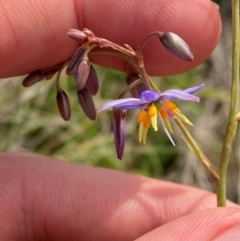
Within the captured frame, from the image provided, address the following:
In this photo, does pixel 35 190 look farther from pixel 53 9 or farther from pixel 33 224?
pixel 53 9

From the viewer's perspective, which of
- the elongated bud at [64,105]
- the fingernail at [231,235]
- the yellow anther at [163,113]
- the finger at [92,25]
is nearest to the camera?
the fingernail at [231,235]

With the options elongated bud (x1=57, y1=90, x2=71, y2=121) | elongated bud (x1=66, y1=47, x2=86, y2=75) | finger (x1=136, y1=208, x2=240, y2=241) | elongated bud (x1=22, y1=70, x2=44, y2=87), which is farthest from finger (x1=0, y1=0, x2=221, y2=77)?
finger (x1=136, y1=208, x2=240, y2=241)

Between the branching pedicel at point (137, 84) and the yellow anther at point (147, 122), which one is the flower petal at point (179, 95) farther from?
the yellow anther at point (147, 122)

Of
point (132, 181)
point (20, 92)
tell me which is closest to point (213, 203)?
point (132, 181)

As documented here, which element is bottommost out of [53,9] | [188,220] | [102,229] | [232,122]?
[102,229]

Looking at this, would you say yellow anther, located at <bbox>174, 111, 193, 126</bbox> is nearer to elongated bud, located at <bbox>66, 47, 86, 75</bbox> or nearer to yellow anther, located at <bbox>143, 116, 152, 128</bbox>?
yellow anther, located at <bbox>143, 116, 152, 128</bbox>

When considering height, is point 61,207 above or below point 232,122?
below

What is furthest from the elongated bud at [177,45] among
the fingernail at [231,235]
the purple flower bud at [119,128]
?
the fingernail at [231,235]
